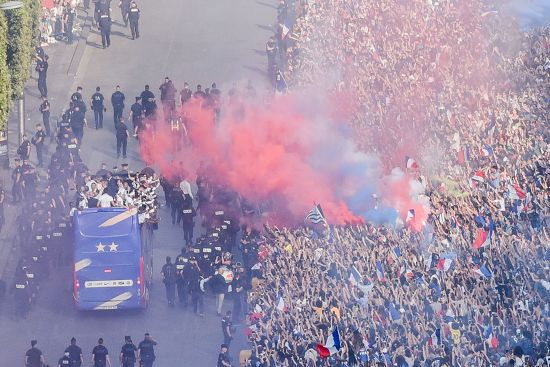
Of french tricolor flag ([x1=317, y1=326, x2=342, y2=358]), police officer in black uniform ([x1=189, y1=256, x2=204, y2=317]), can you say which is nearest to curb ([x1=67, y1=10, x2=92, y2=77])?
police officer in black uniform ([x1=189, y1=256, x2=204, y2=317])

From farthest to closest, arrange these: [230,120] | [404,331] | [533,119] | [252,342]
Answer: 1. [230,120]
2. [533,119]
3. [252,342]
4. [404,331]

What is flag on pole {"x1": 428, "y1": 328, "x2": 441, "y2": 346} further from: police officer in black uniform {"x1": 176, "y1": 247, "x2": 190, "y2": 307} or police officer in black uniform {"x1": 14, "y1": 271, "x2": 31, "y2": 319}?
police officer in black uniform {"x1": 14, "y1": 271, "x2": 31, "y2": 319}

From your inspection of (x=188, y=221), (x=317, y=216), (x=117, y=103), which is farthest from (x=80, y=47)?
(x=317, y=216)

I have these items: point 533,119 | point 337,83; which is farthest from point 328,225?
point 337,83

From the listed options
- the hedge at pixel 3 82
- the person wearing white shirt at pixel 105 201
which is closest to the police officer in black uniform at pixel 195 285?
the person wearing white shirt at pixel 105 201

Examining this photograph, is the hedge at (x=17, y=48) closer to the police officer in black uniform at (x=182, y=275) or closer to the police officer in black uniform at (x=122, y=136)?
the police officer in black uniform at (x=122, y=136)

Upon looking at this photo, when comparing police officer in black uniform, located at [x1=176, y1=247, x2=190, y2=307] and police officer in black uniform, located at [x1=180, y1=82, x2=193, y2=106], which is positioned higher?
police officer in black uniform, located at [x1=180, y1=82, x2=193, y2=106]

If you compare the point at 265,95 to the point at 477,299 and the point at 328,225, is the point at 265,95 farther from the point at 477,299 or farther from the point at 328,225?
the point at 477,299
